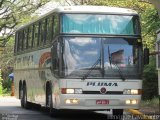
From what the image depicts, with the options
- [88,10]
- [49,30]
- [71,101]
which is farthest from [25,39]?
[71,101]

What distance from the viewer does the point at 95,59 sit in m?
16.1

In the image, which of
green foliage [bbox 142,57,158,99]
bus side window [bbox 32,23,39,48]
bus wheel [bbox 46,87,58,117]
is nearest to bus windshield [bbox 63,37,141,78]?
bus wheel [bbox 46,87,58,117]

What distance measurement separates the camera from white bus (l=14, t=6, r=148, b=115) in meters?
16.0

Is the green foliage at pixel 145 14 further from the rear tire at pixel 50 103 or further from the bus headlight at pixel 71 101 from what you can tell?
the bus headlight at pixel 71 101

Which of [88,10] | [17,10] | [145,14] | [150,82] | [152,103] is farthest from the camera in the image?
[17,10]

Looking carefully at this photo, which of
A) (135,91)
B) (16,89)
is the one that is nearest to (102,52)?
(135,91)

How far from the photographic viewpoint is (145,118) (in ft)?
50.5

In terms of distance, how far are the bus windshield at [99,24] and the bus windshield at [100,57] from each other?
321 millimetres

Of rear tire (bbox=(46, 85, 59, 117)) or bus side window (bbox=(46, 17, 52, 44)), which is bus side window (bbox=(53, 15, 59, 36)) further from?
rear tire (bbox=(46, 85, 59, 117))

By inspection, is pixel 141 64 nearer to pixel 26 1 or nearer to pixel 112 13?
pixel 112 13

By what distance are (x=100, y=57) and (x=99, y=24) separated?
3.95ft

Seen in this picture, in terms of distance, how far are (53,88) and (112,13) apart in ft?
9.97

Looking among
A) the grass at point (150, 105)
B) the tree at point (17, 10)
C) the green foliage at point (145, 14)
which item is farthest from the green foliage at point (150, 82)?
the tree at point (17, 10)

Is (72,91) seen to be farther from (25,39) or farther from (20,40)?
(20,40)
